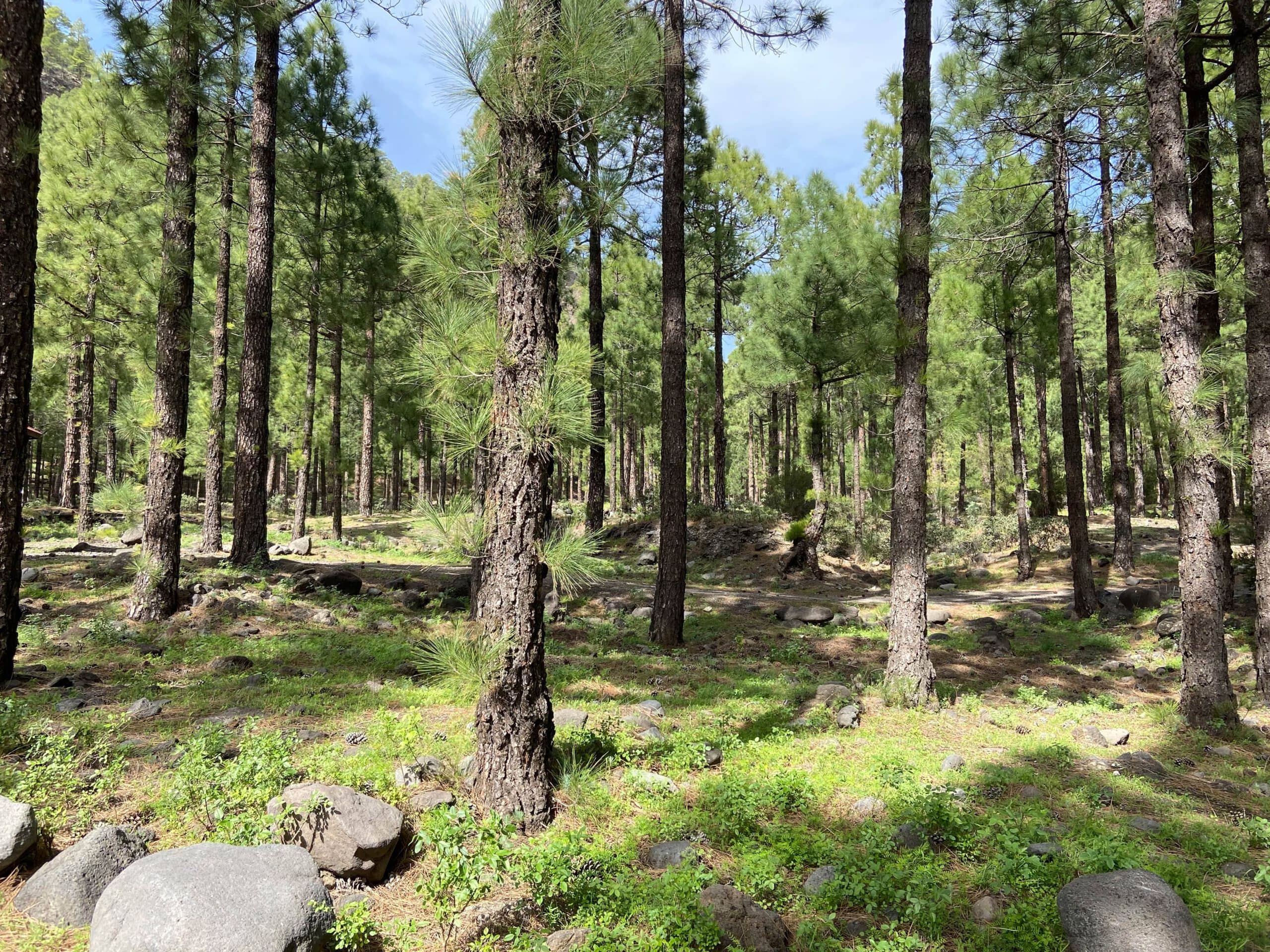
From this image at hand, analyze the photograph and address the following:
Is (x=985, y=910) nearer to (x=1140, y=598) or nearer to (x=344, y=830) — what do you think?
(x=344, y=830)

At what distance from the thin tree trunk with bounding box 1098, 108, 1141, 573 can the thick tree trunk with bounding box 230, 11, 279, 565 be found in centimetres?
1343

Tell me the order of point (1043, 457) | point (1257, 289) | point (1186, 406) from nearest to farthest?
1. point (1186, 406)
2. point (1257, 289)
3. point (1043, 457)

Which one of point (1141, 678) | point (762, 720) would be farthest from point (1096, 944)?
point (1141, 678)

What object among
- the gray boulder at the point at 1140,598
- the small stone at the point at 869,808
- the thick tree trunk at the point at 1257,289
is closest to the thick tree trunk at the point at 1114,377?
the gray boulder at the point at 1140,598

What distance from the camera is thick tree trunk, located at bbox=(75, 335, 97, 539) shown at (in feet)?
48.2

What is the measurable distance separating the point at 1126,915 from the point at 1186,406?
539 centimetres

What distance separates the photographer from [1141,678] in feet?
26.9

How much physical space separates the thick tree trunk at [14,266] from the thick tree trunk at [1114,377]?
1363 cm

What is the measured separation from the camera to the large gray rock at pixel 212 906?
254 centimetres

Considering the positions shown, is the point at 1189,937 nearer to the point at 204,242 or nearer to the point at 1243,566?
the point at 1243,566

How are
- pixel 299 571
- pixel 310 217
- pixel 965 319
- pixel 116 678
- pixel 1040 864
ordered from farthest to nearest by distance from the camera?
pixel 965 319 → pixel 310 217 → pixel 299 571 → pixel 116 678 → pixel 1040 864

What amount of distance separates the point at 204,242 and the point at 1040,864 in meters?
17.9

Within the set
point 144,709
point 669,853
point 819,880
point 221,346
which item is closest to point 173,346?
point 144,709

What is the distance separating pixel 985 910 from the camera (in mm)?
3396
